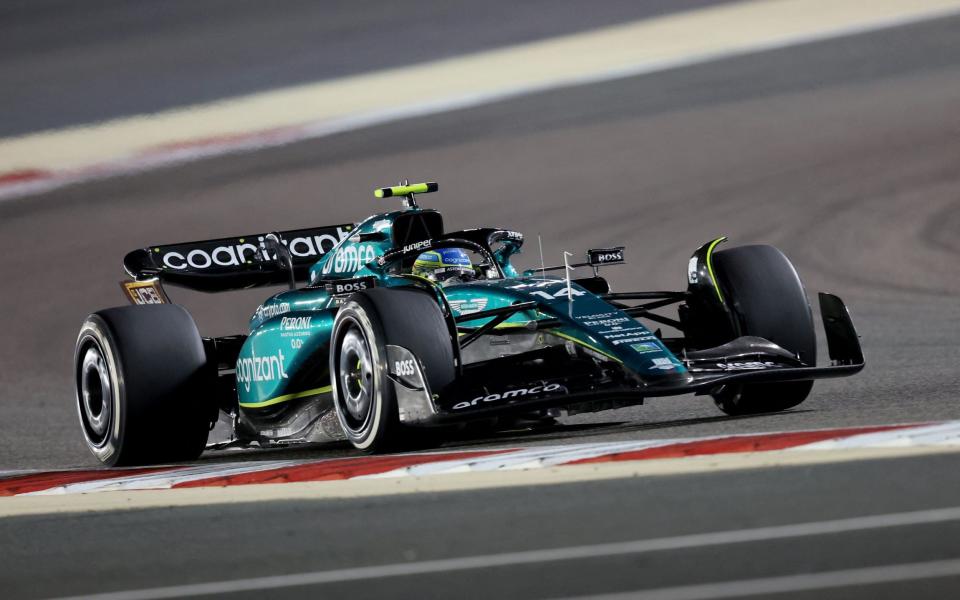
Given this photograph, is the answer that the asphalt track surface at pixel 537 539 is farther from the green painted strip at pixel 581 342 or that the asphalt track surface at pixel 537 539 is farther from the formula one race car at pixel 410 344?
the green painted strip at pixel 581 342

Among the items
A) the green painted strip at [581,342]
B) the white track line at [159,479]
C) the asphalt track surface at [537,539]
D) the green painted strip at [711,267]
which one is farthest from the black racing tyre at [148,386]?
the green painted strip at [711,267]

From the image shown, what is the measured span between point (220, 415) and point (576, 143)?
13601 millimetres

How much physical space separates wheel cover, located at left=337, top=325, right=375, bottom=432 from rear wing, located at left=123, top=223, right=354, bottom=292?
215cm

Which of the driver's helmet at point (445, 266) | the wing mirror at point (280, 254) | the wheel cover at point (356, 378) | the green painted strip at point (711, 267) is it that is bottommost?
the wheel cover at point (356, 378)

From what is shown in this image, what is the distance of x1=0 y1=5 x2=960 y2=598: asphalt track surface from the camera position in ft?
16.8

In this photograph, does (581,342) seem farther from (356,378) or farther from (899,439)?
(899,439)

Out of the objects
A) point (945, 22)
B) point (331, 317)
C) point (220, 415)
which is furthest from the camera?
point (945, 22)

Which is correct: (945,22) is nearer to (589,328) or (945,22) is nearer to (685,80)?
(685,80)

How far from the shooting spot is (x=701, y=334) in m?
9.29

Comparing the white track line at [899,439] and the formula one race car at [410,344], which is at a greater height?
the formula one race car at [410,344]

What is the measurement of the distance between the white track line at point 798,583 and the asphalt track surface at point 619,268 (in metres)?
0.07

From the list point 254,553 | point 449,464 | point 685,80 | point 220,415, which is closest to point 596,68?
point 685,80

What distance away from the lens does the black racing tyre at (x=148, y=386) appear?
9.30m

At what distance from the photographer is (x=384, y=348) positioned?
8055 mm
